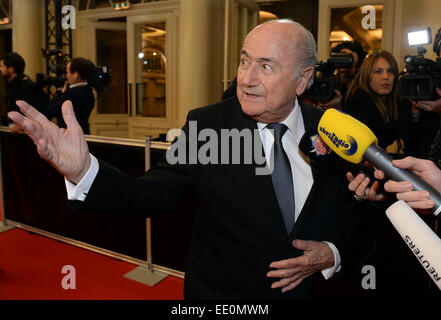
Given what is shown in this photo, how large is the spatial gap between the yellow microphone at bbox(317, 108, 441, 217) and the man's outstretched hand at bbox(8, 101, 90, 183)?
0.54 m

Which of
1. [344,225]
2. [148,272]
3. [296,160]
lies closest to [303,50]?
[296,160]

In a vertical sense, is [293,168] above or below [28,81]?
below

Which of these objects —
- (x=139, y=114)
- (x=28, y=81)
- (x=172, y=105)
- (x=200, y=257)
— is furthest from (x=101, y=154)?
(x=139, y=114)

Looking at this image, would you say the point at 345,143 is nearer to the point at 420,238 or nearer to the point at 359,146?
the point at 359,146

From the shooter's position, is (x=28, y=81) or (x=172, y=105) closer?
(x=28, y=81)

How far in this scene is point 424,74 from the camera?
1822 millimetres

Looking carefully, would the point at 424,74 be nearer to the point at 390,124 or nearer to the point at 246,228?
the point at 390,124

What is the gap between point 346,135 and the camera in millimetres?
811

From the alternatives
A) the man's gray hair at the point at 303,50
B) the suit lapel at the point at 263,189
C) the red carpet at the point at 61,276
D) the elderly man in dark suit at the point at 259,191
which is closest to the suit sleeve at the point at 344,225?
the elderly man in dark suit at the point at 259,191

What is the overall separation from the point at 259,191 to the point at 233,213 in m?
0.09

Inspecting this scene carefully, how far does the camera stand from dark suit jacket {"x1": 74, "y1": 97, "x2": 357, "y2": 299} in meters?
1.09

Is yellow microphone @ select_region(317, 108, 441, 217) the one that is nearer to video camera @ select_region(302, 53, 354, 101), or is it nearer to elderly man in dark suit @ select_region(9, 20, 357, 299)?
elderly man in dark suit @ select_region(9, 20, 357, 299)

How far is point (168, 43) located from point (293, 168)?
4864mm
